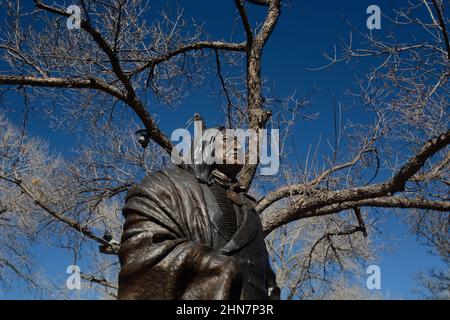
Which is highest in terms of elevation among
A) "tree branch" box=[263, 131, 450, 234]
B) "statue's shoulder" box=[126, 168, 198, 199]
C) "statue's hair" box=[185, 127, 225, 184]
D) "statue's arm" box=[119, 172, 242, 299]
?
"tree branch" box=[263, 131, 450, 234]

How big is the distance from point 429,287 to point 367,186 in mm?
14972

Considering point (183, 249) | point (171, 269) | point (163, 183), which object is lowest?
point (171, 269)

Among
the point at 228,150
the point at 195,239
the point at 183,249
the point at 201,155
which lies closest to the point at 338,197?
the point at 228,150

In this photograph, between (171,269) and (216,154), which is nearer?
(171,269)

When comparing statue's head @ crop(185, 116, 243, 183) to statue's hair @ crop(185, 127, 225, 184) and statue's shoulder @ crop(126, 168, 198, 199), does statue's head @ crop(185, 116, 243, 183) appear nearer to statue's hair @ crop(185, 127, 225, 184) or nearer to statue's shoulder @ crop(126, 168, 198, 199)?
statue's hair @ crop(185, 127, 225, 184)

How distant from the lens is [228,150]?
4.34 meters

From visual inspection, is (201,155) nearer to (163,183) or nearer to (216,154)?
(216,154)

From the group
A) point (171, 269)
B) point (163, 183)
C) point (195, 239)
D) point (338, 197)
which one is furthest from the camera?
point (338, 197)

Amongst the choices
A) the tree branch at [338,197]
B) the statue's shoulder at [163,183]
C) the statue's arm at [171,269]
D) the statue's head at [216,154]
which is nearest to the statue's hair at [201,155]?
the statue's head at [216,154]

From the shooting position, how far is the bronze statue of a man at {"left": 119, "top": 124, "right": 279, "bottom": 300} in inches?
134

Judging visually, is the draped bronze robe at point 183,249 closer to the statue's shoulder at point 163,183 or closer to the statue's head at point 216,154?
the statue's shoulder at point 163,183

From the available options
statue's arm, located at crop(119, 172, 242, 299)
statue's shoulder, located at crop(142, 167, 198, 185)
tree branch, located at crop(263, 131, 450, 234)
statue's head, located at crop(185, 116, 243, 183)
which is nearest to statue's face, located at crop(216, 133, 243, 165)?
statue's head, located at crop(185, 116, 243, 183)

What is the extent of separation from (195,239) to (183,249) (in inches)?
9.9

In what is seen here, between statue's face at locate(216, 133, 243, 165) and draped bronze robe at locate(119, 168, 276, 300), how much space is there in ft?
1.10
